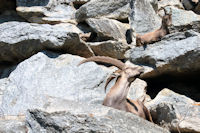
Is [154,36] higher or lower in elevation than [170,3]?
higher

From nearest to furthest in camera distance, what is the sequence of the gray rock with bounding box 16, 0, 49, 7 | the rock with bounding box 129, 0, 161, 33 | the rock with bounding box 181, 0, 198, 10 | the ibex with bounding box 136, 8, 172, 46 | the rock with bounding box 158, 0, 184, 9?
the ibex with bounding box 136, 8, 172, 46 < the rock with bounding box 129, 0, 161, 33 < the gray rock with bounding box 16, 0, 49, 7 < the rock with bounding box 181, 0, 198, 10 < the rock with bounding box 158, 0, 184, 9

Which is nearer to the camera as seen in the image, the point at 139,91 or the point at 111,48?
the point at 139,91

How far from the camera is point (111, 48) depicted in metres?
7.94

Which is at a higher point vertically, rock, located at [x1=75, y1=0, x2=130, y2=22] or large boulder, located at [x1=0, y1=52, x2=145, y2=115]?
rock, located at [x1=75, y1=0, x2=130, y2=22]

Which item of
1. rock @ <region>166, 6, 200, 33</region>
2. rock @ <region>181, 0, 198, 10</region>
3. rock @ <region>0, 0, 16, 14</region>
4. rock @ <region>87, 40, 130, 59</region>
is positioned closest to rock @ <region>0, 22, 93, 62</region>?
rock @ <region>87, 40, 130, 59</region>

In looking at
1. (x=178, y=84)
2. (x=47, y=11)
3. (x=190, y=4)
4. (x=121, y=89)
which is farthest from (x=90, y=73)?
(x=190, y=4)

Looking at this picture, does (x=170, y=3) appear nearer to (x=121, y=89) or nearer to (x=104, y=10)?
(x=104, y=10)

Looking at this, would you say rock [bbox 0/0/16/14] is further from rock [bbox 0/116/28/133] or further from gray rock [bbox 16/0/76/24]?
rock [bbox 0/116/28/133]

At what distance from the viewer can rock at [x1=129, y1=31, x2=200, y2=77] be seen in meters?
6.76

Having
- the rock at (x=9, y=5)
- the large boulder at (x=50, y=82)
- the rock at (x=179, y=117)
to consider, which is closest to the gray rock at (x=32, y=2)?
the rock at (x=9, y=5)

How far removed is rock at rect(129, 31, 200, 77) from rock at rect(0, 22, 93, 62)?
1.34 m

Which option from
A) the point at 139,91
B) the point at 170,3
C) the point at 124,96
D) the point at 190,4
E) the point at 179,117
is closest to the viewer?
the point at 179,117

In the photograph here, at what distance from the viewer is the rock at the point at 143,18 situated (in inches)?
374

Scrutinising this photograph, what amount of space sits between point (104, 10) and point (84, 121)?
20.1 ft
